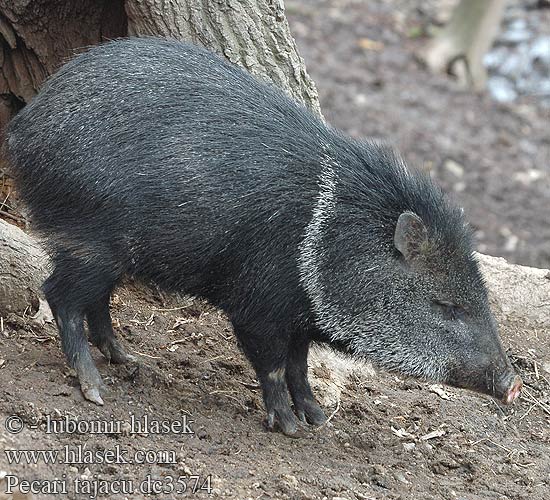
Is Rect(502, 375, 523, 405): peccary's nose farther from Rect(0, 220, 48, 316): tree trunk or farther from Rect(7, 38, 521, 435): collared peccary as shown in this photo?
Rect(0, 220, 48, 316): tree trunk

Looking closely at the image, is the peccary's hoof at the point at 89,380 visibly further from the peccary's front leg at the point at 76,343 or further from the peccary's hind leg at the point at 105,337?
the peccary's hind leg at the point at 105,337

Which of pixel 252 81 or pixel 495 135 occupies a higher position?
pixel 252 81

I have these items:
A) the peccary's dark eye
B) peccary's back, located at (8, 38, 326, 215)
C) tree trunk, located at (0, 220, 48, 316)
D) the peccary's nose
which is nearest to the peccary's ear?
the peccary's dark eye

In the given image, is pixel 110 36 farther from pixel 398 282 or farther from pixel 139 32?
pixel 398 282

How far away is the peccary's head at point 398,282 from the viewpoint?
4.63m

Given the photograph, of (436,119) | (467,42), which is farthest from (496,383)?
(467,42)

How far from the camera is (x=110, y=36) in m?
5.93

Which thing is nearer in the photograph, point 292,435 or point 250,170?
point 250,170

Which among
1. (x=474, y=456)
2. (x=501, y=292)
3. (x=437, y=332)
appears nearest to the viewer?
(x=437, y=332)

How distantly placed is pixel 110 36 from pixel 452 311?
273 centimetres

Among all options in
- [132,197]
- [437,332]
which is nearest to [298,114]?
[132,197]

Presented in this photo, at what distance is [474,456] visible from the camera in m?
5.06

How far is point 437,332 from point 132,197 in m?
1.62

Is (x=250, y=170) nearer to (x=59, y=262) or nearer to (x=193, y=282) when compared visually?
(x=193, y=282)
